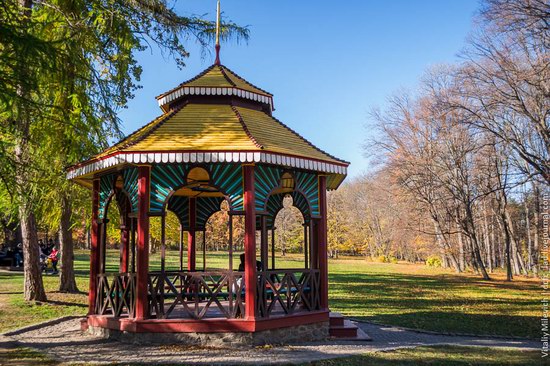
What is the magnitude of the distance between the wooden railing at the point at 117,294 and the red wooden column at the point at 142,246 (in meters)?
0.29

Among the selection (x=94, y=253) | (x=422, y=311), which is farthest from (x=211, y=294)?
(x=422, y=311)

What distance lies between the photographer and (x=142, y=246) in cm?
811

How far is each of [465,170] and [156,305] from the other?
75.1 ft

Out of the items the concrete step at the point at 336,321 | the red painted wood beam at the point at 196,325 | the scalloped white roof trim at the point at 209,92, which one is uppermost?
the scalloped white roof trim at the point at 209,92

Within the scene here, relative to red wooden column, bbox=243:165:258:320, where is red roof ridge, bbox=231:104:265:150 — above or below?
above

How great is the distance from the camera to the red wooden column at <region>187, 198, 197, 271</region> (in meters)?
11.9

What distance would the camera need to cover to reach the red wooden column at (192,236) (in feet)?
39.1

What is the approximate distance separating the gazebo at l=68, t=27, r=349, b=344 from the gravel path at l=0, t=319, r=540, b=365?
0.40 meters

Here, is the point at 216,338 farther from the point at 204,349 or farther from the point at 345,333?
the point at 345,333

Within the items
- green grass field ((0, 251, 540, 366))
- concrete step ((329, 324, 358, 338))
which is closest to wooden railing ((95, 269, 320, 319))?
concrete step ((329, 324, 358, 338))

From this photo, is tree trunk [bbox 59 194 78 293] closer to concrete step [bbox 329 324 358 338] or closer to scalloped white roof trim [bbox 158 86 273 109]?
scalloped white roof trim [bbox 158 86 273 109]

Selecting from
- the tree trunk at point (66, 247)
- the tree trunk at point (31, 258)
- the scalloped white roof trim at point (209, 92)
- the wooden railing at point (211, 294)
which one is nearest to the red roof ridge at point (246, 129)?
the scalloped white roof trim at point (209, 92)

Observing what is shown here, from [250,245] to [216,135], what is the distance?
2.19 metres

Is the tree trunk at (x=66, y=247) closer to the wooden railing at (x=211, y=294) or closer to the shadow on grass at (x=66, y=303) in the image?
the shadow on grass at (x=66, y=303)
